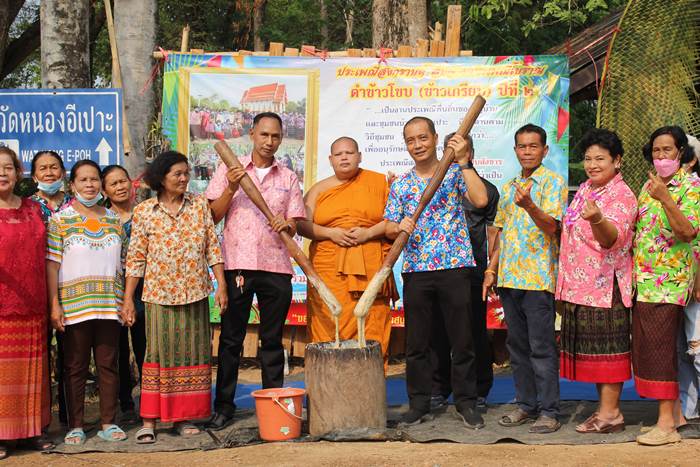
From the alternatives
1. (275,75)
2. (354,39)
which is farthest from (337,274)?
(354,39)

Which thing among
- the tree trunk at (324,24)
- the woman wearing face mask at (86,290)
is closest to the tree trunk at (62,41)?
the woman wearing face mask at (86,290)

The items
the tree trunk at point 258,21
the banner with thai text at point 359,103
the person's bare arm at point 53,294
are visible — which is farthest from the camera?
the tree trunk at point 258,21

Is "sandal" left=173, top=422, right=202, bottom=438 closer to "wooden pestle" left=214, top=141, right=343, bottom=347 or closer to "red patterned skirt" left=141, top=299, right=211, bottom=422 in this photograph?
"red patterned skirt" left=141, top=299, right=211, bottom=422

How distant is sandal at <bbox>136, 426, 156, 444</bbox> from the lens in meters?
5.12

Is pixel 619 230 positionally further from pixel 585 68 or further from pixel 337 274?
pixel 585 68

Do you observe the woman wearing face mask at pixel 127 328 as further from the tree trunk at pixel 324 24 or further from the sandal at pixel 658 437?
the tree trunk at pixel 324 24

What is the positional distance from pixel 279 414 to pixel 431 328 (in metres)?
1.09

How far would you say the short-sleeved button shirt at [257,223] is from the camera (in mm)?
5453

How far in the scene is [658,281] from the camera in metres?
4.88

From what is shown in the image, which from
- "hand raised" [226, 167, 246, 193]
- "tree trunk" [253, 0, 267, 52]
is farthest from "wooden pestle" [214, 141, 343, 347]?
"tree trunk" [253, 0, 267, 52]

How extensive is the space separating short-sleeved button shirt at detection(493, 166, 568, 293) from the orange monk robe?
2.76 feet

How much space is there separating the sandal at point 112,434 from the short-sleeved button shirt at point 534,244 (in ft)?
7.91

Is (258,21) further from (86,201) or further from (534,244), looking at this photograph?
(534,244)

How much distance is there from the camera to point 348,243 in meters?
5.63
